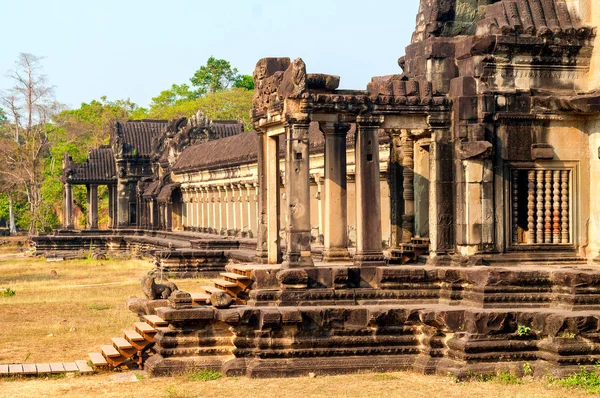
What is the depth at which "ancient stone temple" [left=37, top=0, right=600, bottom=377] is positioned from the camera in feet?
48.3

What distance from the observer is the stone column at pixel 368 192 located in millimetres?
16156

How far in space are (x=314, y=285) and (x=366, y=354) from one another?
4.16ft

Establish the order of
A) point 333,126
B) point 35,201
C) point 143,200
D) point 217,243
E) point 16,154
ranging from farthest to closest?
point 16,154 → point 35,201 → point 143,200 → point 217,243 → point 333,126

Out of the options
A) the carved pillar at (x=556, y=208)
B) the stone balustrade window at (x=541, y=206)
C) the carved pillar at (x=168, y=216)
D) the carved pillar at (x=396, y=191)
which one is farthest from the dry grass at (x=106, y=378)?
the carved pillar at (x=168, y=216)

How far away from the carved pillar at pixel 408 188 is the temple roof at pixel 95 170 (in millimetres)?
38532

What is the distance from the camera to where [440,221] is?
16453 millimetres

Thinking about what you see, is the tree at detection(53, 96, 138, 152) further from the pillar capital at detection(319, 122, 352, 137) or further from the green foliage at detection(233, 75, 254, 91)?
the pillar capital at detection(319, 122, 352, 137)

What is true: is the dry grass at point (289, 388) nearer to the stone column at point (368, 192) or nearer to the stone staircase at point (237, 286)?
the stone column at point (368, 192)

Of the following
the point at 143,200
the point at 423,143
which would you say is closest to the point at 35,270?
the point at 143,200

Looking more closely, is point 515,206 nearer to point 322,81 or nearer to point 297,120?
point 322,81

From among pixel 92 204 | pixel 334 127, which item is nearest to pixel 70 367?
pixel 334 127

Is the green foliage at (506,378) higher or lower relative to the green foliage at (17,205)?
lower

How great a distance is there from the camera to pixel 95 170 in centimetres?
5641

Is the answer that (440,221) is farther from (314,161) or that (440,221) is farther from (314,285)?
(314,161)
